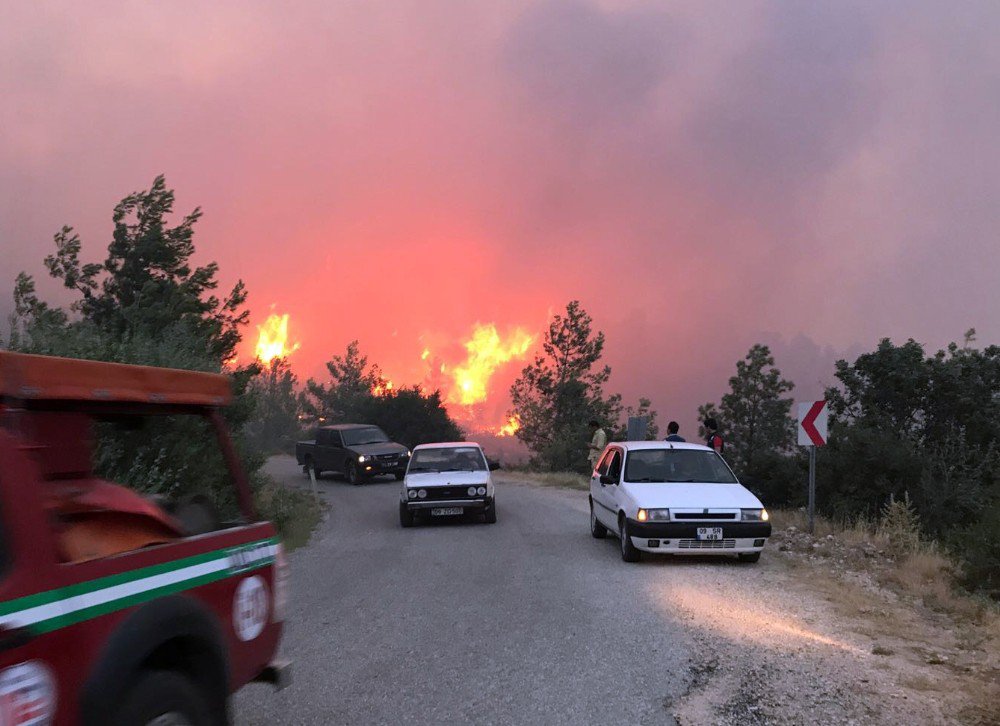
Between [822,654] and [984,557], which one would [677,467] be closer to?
[984,557]

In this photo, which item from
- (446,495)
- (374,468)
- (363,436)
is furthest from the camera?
(363,436)

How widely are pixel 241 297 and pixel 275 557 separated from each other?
19.4m

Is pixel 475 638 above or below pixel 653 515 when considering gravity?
below

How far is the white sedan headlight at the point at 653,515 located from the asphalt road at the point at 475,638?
2.15 feet

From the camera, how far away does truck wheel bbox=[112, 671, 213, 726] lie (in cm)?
311

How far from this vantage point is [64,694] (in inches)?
111

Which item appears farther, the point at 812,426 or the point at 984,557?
the point at 812,426

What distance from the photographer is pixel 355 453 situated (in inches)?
1173

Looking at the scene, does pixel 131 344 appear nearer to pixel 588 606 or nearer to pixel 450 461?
pixel 450 461

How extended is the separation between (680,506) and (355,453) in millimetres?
19406

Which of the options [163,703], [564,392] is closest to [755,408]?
[564,392]

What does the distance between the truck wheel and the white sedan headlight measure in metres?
8.67

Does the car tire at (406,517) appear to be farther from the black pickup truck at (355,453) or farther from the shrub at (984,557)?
the black pickup truck at (355,453)

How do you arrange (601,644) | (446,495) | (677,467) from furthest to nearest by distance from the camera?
(446,495) < (677,467) < (601,644)
